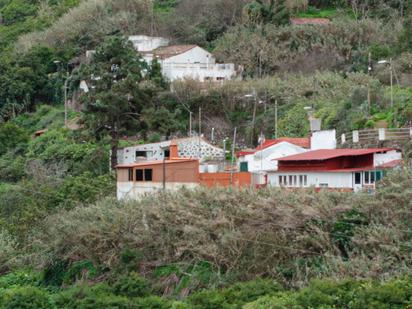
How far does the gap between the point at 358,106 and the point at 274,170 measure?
7325 mm

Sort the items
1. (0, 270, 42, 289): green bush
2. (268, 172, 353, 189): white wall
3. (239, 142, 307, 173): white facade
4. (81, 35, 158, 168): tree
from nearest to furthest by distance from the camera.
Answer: (268, 172, 353, 189): white wall < (0, 270, 42, 289): green bush < (239, 142, 307, 173): white facade < (81, 35, 158, 168): tree

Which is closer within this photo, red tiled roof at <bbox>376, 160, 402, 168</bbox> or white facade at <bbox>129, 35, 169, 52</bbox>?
red tiled roof at <bbox>376, 160, 402, 168</bbox>

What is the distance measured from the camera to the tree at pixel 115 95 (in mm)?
42156

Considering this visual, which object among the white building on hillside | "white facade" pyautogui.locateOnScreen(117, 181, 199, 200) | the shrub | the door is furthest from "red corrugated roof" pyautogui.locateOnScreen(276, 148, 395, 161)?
the white building on hillside

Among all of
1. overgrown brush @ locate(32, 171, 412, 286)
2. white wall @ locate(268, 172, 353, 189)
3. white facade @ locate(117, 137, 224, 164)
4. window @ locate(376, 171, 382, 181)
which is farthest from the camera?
white facade @ locate(117, 137, 224, 164)

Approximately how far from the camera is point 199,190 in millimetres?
30781

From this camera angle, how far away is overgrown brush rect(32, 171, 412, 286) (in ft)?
85.3

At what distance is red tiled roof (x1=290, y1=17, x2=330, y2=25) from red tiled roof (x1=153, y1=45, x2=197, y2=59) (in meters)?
6.29

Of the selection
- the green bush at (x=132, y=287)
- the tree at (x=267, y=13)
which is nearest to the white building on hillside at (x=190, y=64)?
the tree at (x=267, y=13)

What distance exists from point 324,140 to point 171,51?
62.9ft

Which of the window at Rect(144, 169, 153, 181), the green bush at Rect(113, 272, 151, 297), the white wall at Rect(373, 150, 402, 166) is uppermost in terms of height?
the white wall at Rect(373, 150, 402, 166)

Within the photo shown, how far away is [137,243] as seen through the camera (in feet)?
99.4

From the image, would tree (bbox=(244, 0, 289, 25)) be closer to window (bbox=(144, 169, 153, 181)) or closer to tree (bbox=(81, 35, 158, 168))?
tree (bbox=(81, 35, 158, 168))

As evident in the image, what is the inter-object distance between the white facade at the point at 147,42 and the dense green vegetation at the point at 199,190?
103 cm
